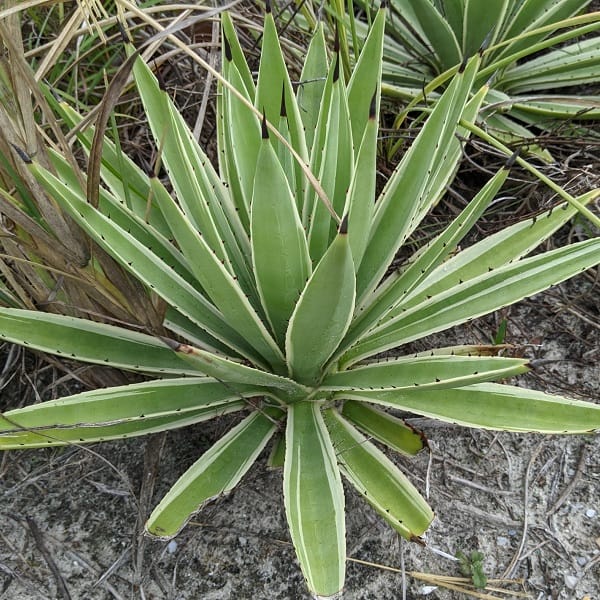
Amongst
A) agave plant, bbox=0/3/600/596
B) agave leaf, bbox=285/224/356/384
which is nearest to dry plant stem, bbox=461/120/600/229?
agave plant, bbox=0/3/600/596

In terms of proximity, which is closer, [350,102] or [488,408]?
[488,408]

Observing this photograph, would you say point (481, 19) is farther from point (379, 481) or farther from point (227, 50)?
point (379, 481)

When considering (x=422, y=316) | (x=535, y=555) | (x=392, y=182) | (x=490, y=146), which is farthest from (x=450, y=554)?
(x=490, y=146)

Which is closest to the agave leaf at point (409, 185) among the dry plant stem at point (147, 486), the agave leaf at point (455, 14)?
the dry plant stem at point (147, 486)

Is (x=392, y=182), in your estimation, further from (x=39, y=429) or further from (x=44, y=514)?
(x=44, y=514)

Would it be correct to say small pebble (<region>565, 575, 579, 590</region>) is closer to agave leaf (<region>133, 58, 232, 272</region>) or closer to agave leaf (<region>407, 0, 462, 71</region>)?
agave leaf (<region>133, 58, 232, 272</region>)

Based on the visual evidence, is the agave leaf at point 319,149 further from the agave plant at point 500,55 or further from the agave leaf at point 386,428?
the agave plant at point 500,55

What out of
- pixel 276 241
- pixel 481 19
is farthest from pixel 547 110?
pixel 276 241
